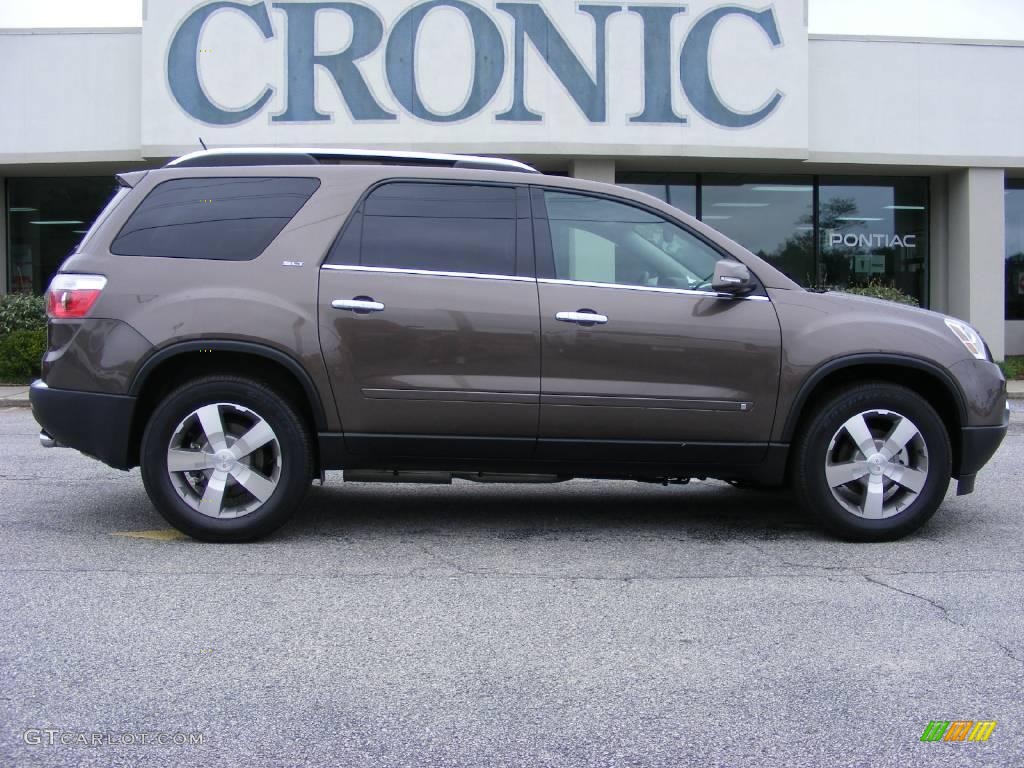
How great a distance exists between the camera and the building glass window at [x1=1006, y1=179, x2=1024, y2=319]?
19422mm

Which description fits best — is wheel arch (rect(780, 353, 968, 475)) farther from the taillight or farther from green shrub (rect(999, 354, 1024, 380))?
green shrub (rect(999, 354, 1024, 380))

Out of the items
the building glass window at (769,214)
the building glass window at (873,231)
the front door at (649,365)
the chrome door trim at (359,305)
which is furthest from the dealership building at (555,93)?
the chrome door trim at (359,305)

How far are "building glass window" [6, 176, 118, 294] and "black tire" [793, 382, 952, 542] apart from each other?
642 inches

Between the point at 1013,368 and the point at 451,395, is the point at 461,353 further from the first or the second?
the point at 1013,368

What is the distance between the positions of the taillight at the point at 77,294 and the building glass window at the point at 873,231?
15.6 metres

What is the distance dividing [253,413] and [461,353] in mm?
1087

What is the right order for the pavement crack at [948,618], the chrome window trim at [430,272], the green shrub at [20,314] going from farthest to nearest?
the green shrub at [20,314] < the chrome window trim at [430,272] < the pavement crack at [948,618]

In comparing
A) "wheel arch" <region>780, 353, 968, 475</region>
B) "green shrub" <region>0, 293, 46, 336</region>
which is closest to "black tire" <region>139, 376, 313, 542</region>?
"wheel arch" <region>780, 353, 968, 475</region>

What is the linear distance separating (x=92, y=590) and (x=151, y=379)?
1207 mm

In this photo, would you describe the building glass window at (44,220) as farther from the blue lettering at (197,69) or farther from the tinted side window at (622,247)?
the tinted side window at (622,247)

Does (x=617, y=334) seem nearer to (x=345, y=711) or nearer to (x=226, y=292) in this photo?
(x=226, y=292)

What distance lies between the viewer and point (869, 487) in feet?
17.4

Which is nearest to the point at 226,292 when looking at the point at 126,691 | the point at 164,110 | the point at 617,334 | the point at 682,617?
the point at 617,334
